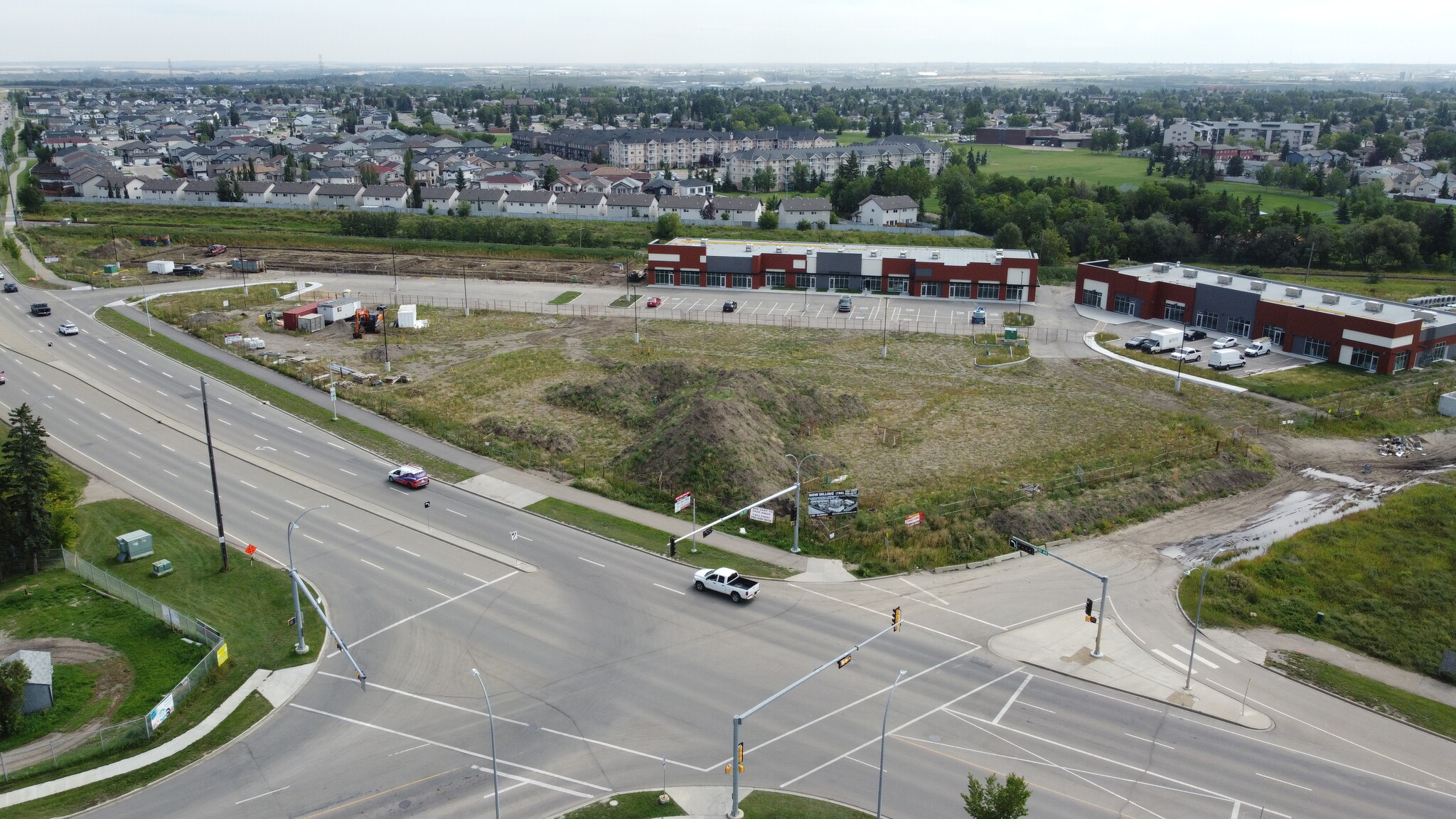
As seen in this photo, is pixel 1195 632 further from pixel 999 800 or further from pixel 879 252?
pixel 879 252

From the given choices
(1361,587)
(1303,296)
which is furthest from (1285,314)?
(1361,587)

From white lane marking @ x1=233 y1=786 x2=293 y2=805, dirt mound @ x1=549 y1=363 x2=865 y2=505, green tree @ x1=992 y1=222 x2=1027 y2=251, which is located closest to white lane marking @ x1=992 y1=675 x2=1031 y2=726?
dirt mound @ x1=549 y1=363 x2=865 y2=505

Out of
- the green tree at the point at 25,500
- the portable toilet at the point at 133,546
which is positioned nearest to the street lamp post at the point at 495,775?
the portable toilet at the point at 133,546

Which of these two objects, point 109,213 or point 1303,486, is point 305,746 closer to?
point 1303,486

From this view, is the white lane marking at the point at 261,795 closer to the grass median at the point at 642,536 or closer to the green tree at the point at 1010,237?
the grass median at the point at 642,536

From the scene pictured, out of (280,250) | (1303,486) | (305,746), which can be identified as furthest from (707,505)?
(280,250)

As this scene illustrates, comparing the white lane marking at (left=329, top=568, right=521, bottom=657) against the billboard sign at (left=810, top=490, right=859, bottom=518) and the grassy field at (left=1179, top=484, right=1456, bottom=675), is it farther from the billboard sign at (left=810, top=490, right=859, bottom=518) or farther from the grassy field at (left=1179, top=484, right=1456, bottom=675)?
the grassy field at (left=1179, top=484, right=1456, bottom=675)

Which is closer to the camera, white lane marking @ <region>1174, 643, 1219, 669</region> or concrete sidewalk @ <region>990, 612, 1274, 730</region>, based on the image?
concrete sidewalk @ <region>990, 612, 1274, 730</region>
